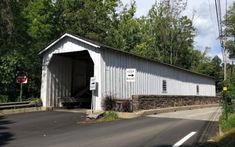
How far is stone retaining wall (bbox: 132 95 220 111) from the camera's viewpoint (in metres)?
23.2

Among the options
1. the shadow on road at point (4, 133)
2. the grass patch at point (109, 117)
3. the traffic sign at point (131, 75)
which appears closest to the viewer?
the shadow on road at point (4, 133)

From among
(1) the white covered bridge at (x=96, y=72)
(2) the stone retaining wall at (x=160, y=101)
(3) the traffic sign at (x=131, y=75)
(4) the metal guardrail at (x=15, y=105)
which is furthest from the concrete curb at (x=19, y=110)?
(3) the traffic sign at (x=131, y=75)

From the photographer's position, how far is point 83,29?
46.6 m

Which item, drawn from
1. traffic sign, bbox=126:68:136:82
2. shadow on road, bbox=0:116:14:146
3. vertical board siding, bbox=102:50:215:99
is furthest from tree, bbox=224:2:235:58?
shadow on road, bbox=0:116:14:146

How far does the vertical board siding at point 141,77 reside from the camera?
2422 centimetres

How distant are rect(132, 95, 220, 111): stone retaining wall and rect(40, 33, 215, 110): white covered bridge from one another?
1765 millimetres

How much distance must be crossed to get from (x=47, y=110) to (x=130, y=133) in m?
11.8

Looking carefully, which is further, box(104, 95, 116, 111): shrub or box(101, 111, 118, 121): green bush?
box(104, 95, 116, 111): shrub

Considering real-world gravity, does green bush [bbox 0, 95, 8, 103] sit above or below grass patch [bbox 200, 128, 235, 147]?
above

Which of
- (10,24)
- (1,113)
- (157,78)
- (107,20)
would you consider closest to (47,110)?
(1,113)

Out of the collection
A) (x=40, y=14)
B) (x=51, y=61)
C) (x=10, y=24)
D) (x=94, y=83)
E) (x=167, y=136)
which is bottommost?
(x=167, y=136)

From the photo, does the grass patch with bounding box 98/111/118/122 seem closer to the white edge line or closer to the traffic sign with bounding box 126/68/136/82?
the traffic sign with bounding box 126/68/136/82

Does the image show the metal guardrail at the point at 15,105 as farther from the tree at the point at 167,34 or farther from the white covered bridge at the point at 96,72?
the tree at the point at 167,34

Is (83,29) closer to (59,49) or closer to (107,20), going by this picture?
(107,20)
